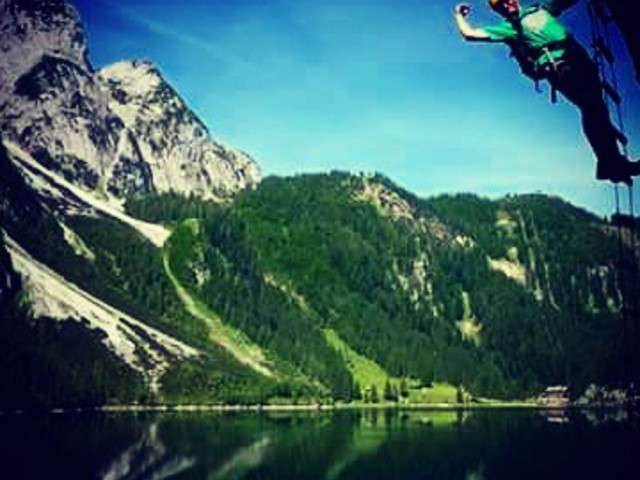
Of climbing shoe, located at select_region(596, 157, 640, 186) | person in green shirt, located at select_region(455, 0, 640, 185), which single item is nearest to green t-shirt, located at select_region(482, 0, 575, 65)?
person in green shirt, located at select_region(455, 0, 640, 185)

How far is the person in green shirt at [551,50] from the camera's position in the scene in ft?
37.1

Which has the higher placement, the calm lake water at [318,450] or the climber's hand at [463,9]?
the climber's hand at [463,9]

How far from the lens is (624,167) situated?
1216 cm

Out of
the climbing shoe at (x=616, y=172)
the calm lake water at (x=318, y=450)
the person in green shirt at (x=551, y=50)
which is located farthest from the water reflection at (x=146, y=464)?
the person in green shirt at (x=551, y=50)

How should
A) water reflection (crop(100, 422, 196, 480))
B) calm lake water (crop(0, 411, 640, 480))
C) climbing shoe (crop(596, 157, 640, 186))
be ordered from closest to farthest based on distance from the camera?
climbing shoe (crop(596, 157, 640, 186)) → water reflection (crop(100, 422, 196, 480)) → calm lake water (crop(0, 411, 640, 480))

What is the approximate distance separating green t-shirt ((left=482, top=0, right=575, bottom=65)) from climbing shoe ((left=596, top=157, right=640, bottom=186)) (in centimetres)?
195

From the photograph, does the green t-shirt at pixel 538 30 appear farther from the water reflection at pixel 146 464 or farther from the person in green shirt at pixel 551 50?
the water reflection at pixel 146 464

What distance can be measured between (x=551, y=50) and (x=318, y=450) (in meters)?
109

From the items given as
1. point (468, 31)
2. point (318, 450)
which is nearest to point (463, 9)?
point (468, 31)

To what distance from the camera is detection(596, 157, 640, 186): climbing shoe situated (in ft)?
39.9

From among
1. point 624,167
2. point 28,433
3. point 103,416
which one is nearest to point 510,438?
point 28,433

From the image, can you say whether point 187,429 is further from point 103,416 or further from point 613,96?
point 613,96

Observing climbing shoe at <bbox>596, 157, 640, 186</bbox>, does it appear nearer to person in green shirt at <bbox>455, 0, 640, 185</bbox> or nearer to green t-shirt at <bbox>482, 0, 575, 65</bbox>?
person in green shirt at <bbox>455, 0, 640, 185</bbox>

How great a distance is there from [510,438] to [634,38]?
425 feet
